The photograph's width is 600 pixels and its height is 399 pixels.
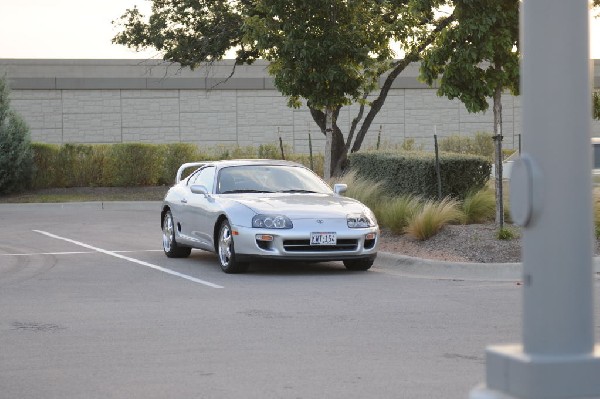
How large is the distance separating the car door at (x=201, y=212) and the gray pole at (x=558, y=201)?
1177 centimetres

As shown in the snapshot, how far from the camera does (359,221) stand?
1375 centimetres

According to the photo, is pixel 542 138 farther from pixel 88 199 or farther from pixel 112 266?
pixel 88 199

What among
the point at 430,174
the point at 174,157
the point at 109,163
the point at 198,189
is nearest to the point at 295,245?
the point at 198,189

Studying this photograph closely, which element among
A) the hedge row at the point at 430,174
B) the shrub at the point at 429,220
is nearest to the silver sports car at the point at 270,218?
the shrub at the point at 429,220

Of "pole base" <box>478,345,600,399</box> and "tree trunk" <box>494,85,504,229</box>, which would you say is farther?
"tree trunk" <box>494,85,504,229</box>

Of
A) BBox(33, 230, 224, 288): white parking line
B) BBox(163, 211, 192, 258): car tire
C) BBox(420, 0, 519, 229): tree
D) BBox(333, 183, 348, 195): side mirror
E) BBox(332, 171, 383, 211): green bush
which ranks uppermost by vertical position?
BBox(420, 0, 519, 229): tree

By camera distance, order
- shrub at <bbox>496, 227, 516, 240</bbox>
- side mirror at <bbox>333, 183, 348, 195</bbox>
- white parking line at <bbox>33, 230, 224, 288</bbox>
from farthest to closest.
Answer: shrub at <bbox>496, 227, 516, 240</bbox> → side mirror at <bbox>333, 183, 348, 195</bbox> → white parking line at <bbox>33, 230, 224, 288</bbox>

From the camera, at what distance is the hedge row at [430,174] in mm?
18109

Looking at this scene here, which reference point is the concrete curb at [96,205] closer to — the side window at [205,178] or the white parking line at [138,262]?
the white parking line at [138,262]

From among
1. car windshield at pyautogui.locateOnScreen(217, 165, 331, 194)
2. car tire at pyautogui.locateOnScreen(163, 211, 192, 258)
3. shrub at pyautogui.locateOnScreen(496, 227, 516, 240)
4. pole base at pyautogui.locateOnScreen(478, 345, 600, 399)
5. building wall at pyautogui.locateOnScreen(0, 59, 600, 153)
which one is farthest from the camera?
building wall at pyautogui.locateOnScreen(0, 59, 600, 153)

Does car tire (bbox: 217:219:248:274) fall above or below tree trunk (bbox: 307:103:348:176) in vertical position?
below

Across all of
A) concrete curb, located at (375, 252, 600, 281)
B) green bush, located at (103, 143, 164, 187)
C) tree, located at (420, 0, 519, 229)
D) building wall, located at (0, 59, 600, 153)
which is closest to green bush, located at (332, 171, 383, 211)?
tree, located at (420, 0, 519, 229)

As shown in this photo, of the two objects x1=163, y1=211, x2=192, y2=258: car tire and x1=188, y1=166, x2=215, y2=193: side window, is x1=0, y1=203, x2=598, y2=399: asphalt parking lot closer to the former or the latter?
x1=163, y1=211, x2=192, y2=258: car tire

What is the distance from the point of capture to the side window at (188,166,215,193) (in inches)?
597
